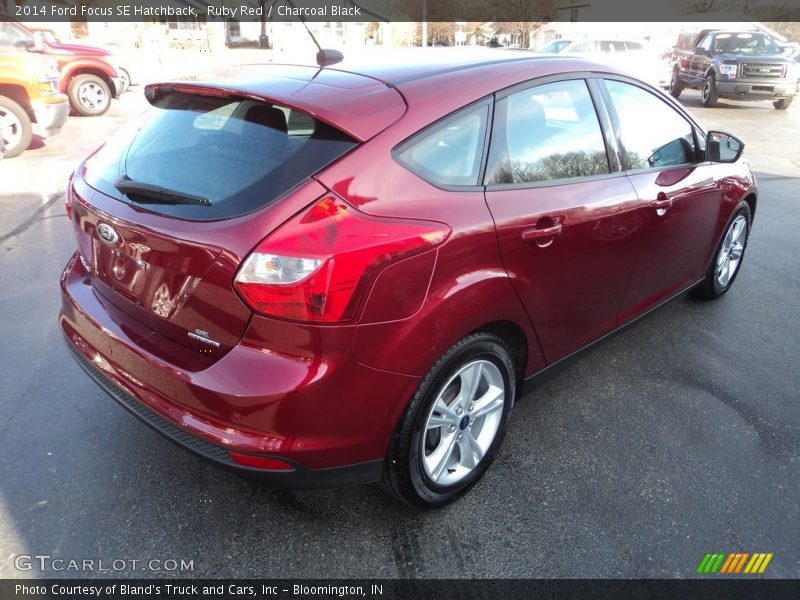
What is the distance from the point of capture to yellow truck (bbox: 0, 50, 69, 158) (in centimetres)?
799

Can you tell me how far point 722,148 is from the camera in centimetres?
366

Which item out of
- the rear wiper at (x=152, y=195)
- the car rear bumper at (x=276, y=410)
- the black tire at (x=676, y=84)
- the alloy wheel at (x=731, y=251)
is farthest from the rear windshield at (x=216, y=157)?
the black tire at (x=676, y=84)

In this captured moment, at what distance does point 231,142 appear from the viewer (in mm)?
2098

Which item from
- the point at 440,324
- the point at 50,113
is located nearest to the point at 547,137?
the point at 440,324

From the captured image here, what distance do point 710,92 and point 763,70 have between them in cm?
122

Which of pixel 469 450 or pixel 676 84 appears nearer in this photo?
pixel 469 450

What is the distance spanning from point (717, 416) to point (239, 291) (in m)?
2.56

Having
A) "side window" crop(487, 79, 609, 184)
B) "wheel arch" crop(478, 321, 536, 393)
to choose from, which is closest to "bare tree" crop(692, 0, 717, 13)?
"side window" crop(487, 79, 609, 184)

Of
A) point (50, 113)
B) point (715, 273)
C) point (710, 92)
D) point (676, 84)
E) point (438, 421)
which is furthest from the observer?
point (676, 84)

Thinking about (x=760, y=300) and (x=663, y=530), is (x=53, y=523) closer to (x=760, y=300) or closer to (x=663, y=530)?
(x=663, y=530)

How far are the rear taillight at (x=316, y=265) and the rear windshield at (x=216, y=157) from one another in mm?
157

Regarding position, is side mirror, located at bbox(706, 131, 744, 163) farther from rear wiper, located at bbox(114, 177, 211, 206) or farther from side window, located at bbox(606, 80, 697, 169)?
rear wiper, located at bbox(114, 177, 211, 206)

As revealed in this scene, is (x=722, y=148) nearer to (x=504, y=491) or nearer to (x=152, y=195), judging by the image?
(x=504, y=491)

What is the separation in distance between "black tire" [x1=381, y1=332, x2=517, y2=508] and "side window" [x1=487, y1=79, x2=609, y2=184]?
67cm
